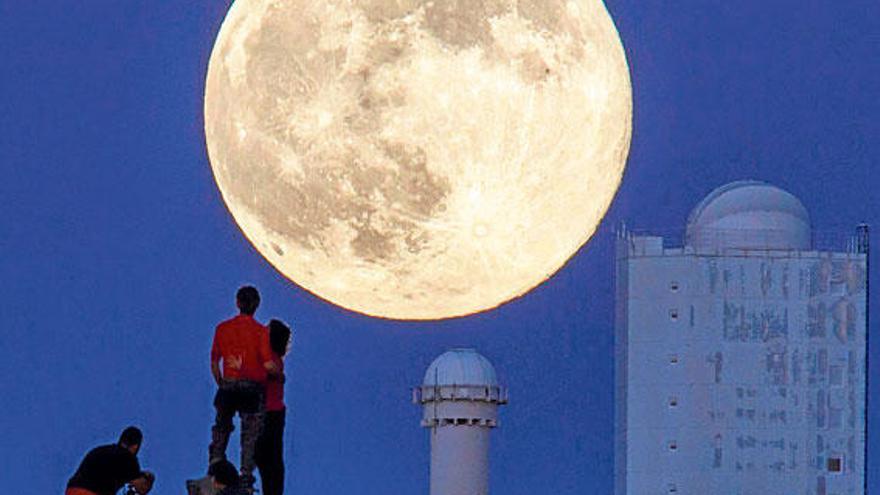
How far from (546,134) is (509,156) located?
0.36 m

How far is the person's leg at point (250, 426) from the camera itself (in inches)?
1319

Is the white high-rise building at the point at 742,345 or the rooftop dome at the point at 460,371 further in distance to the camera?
the white high-rise building at the point at 742,345

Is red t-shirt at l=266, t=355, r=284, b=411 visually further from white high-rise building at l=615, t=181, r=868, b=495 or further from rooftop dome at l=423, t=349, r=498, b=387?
white high-rise building at l=615, t=181, r=868, b=495

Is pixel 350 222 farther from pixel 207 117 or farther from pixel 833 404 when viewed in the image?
pixel 833 404

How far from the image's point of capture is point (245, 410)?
111ft

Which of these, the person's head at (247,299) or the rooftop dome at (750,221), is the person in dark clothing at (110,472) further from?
the rooftop dome at (750,221)

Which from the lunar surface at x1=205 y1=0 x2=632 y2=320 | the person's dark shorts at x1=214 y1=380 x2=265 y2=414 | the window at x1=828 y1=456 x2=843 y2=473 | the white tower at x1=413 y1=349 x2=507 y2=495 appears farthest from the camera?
the window at x1=828 y1=456 x2=843 y2=473

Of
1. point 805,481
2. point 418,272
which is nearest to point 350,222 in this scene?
point 418,272

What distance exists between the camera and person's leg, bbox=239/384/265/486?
110 feet

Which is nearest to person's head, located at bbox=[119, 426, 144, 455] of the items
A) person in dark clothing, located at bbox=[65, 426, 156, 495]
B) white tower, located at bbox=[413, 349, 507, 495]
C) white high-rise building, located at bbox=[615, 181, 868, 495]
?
person in dark clothing, located at bbox=[65, 426, 156, 495]

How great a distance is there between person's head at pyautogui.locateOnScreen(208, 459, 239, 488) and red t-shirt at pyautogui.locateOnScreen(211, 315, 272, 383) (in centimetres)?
96

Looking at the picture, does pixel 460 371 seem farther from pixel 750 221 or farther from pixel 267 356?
pixel 267 356

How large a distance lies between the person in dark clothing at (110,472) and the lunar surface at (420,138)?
119 inches

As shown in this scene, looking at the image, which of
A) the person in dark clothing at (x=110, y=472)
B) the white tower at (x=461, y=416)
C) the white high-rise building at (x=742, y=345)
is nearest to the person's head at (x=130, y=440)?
the person in dark clothing at (x=110, y=472)
